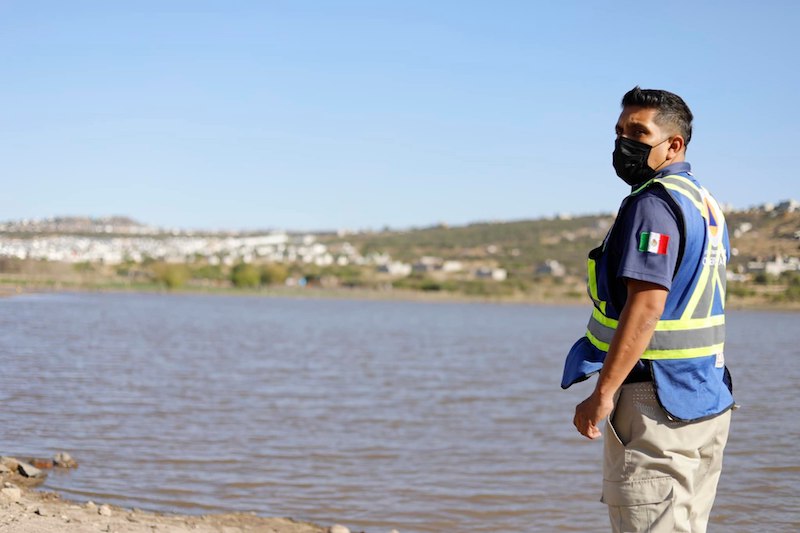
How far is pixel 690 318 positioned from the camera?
10.0 ft

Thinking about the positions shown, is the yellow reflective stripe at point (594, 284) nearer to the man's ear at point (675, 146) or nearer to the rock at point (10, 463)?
the man's ear at point (675, 146)

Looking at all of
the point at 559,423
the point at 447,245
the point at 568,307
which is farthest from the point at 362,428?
the point at 447,245

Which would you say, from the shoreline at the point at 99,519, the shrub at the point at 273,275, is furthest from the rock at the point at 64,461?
the shrub at the point at 273,275

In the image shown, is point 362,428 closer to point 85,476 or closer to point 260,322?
point 85,476

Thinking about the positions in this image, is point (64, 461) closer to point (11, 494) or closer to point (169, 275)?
point (11, 494)

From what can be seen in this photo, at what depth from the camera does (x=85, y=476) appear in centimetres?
843

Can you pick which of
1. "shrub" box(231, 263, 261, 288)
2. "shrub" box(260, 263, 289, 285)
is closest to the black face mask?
"shrub" box(231, 263, 261, 288)

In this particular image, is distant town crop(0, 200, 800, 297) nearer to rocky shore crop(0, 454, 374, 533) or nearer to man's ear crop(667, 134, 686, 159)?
rocky shore crop(0, 454, 374, 533)

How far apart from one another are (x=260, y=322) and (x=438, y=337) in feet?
34.9

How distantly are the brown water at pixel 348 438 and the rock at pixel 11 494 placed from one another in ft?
3.70

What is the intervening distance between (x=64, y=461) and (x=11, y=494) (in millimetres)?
2387

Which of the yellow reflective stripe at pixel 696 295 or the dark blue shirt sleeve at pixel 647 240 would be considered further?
the yellow reflective stripe at pixel 696 295

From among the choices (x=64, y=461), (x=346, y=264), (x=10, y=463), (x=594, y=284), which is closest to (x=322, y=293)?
(x=346, y=264)

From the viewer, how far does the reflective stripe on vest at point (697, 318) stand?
9.98 ft
